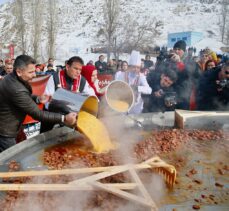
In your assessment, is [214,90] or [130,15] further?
[130,15]

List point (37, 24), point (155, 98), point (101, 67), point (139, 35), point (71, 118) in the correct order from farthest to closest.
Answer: point (139, 35)
point (37, 24)
point (101, 67)
point (155, 98)
point (71, 118)

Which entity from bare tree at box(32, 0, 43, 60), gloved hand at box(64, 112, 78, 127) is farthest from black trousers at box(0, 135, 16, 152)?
bare tree at box(32, 0, 43, 60)

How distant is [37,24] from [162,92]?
1213 inches

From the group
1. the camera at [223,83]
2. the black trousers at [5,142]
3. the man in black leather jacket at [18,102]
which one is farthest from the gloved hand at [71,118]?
the camera at [223,83]

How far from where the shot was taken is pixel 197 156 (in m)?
3.62

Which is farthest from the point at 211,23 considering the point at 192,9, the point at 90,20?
the point at 90,20

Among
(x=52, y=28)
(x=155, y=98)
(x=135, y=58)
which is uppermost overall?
(x=52, y=28)

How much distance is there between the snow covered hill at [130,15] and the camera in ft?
183

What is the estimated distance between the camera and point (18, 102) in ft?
11.5

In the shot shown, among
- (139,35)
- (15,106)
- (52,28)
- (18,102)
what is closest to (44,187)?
(18,102)

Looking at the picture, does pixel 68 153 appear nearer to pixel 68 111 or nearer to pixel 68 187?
pixel 68 111

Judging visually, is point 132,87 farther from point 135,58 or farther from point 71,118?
point 71,118

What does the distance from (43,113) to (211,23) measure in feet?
212

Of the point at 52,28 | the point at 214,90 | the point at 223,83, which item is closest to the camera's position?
the point at 223,83
